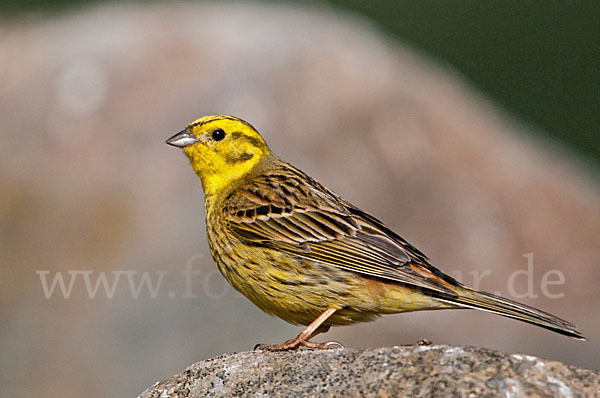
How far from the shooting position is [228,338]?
8.52 meters

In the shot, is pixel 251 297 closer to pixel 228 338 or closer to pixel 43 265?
pixel 228 338

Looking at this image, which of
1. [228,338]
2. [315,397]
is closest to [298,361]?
[315,397]

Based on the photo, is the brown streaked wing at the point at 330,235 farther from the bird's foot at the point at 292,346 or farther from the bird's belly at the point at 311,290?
the bird's foot at the point at 292,346

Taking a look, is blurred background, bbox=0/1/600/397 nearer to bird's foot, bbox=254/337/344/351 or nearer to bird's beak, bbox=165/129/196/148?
bird's beak, bbox=165/129/196/148

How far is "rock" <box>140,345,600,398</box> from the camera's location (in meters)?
4.06

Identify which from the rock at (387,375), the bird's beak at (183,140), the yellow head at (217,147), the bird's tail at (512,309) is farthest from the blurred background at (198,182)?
the rock at (387,375)

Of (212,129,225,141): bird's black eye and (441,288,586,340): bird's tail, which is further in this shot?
(212,129,225,141): bird's black eye

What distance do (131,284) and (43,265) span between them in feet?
3.27

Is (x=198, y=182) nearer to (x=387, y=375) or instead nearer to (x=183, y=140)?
(x=183, y=140)

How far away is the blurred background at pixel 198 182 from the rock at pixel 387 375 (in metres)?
3.51

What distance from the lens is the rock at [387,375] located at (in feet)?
13.3

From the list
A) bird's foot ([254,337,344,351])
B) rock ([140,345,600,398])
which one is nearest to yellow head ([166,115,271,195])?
bird's foot ([254,337,344,351])

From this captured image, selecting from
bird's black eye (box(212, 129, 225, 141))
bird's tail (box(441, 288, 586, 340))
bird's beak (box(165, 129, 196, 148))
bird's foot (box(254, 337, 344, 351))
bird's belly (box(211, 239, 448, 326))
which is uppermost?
bird's black eye (box(212, 129, 225, 141))

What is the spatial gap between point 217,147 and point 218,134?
88mm
